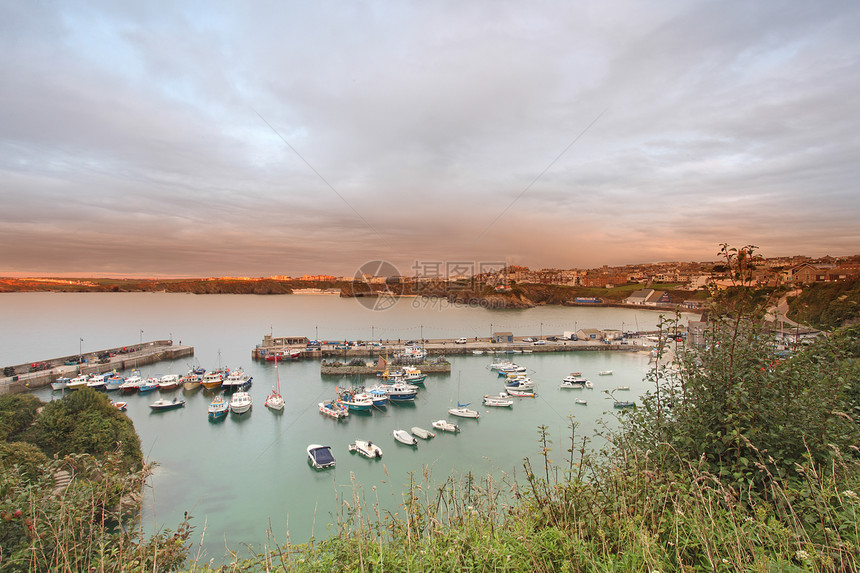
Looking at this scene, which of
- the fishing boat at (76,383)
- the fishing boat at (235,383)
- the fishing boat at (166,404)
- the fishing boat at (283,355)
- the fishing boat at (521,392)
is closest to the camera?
the fishing boat at (166,404)

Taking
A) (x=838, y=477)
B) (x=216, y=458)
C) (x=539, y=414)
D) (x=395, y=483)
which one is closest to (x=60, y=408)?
(x=216, y=458)

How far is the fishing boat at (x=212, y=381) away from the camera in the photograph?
20.7 metres

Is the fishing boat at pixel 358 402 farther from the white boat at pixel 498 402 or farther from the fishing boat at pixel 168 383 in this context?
the fishing boat at pixel 168 383

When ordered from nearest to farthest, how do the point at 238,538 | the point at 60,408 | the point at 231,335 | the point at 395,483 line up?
1. the point at 238,538
2. the point at 60,408
3. the point at 395,483
4. the point at 231,335

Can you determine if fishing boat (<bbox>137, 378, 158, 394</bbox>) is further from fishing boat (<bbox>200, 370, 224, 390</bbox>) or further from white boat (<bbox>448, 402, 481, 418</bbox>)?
white boat (<bbox>448, 402, 481, 418</bbox>)

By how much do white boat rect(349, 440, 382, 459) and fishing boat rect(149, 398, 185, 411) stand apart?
10.5 meters

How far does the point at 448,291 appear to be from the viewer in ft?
279

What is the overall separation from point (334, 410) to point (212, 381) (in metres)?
9.07

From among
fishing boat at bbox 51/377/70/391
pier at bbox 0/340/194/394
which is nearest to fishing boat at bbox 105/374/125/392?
fishing boat at bbox 51/377/70/391

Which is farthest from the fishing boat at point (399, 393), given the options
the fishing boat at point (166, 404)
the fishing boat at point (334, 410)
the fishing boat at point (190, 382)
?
the fishing boat at point (190, 382)

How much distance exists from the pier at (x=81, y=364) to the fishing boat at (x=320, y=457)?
18200 millimetres

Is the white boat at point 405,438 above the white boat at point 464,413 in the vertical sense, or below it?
above

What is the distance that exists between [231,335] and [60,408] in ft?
119

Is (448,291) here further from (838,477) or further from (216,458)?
(838,477)
